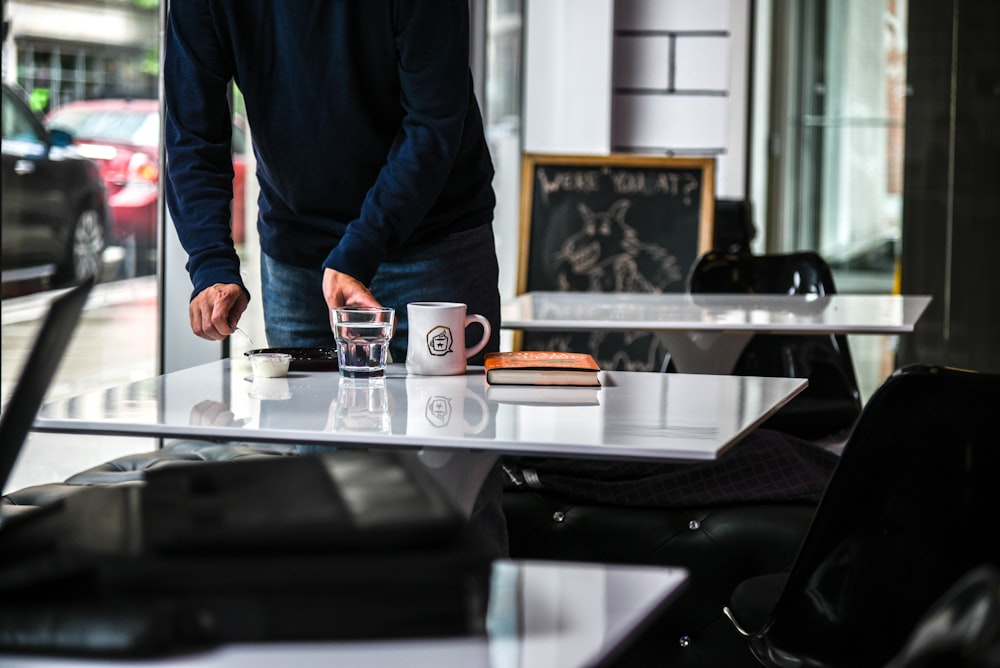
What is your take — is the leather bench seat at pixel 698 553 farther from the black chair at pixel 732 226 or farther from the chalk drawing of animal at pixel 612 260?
the black chair at pixel 732 226

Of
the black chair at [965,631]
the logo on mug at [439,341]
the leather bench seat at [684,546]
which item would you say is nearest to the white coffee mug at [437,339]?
the logo on mug at [439,341]

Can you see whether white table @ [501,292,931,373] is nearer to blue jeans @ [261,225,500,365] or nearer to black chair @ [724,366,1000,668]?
blue jeans @ [261,225,500,365]

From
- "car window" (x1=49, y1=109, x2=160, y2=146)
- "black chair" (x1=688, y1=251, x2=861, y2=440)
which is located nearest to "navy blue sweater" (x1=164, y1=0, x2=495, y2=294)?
"car window" (x1=49, y1=109, x2=160, y2=146)

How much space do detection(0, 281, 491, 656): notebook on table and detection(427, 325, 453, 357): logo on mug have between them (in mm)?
897

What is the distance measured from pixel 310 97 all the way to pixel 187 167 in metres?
0.21

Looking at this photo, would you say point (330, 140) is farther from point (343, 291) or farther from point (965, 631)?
point (965, 631)

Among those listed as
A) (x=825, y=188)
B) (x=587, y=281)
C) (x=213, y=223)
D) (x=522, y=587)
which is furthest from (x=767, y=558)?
(x=825, y=188)

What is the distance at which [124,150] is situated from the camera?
9.53 ft

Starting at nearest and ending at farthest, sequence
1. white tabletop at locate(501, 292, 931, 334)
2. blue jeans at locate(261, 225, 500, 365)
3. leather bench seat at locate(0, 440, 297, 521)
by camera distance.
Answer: blue jeans at locate(261, 225, 500, 365) < leather bench seat at locate(0, 440, 297, 521) < white tabletop at locate(501, 292, 931, 334)

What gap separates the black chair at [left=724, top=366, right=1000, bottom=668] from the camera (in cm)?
132

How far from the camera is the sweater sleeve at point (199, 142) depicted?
1.82 m

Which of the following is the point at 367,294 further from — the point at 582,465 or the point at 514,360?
the point at 582,465

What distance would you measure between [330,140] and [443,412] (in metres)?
0.58

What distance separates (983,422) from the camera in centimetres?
132
